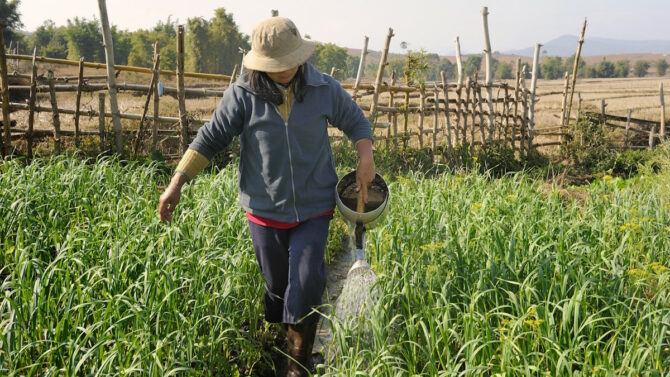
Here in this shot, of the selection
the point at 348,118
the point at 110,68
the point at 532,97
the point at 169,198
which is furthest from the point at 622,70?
the point at 169,198

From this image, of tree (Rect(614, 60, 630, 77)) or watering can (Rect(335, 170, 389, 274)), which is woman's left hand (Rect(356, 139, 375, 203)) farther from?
tree (Rect(614, 60, 630, 77))

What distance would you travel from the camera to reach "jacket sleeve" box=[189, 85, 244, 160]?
2.52 meters

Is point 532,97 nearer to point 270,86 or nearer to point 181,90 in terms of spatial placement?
point 181,90

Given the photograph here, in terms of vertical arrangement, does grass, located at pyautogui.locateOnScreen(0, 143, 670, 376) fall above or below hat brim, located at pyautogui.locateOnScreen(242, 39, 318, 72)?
below

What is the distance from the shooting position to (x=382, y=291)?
2602 millimetres

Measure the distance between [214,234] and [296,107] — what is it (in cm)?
118

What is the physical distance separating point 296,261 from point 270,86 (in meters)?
0.76

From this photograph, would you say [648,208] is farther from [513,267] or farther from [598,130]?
[598,130]

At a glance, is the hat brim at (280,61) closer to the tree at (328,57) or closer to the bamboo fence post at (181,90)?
the bamboo fence post at (181,90)

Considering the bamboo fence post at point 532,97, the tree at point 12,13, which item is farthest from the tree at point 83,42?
the bamboo fence post at point 532,97

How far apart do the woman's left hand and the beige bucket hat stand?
0.47m

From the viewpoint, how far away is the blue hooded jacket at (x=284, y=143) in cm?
248

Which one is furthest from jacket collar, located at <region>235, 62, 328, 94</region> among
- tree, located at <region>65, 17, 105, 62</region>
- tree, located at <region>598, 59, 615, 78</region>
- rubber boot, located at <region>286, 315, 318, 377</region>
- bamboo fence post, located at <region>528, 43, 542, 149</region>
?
tree, located at <region>598, 59, 615, 78</region>

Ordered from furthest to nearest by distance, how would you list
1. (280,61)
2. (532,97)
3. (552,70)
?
1. (552,70)
2. (532,97)
3. (280,61)
